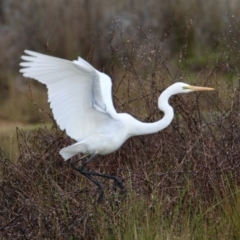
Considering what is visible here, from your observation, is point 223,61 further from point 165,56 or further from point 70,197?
point 70,197

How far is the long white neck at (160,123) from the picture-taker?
16.3 feet

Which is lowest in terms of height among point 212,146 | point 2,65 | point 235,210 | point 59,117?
point 235,210

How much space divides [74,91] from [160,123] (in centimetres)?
54

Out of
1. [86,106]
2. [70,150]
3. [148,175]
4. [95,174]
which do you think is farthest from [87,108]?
[148,175]

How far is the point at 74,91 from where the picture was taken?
4941 mm

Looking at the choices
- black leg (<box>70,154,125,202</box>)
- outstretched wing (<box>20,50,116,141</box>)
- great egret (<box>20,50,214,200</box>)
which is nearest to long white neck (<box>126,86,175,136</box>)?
great egret (<box>20,50,214,200</box>)

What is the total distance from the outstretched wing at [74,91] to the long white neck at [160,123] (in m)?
0.16

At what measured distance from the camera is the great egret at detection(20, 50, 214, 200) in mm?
4777

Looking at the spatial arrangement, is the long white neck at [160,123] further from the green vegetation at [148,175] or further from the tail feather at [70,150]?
the tail feather at [70,150]

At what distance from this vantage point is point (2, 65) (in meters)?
10.9

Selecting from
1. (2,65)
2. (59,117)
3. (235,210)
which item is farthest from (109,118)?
(2,65)

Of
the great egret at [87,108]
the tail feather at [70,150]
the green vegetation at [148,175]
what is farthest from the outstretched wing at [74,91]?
the green vegetation at [148,175]

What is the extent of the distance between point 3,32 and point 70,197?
7.02 metres

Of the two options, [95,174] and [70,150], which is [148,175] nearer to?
[95,174]
